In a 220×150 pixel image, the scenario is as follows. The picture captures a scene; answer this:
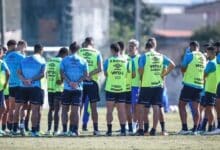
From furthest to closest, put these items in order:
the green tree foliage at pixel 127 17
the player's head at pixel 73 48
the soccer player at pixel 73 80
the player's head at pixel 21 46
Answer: the green tree foliage at pixel 127 17 < the player's head at pixel 21 46 < the soccer player at pixel 73 80 < the player's head at pixel 73 48

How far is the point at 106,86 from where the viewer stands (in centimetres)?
2530

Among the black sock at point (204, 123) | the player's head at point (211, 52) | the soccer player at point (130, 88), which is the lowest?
the black sock at point (204, 123)

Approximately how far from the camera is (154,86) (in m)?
24.9

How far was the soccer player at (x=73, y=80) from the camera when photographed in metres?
24.6

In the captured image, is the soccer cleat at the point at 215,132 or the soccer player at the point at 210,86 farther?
the soccer player at the point at 210,86

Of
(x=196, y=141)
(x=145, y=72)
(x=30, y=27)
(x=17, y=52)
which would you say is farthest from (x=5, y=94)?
(x=30, y=27)

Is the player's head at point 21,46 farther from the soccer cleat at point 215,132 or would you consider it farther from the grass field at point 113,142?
the soccer cleat at point 215,132

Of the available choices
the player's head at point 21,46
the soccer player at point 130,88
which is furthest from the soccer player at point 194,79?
the player's head at point 21,46

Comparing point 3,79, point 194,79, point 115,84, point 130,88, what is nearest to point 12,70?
point 3,79

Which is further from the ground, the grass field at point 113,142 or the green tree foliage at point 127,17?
the green tree foliage at point 127,17

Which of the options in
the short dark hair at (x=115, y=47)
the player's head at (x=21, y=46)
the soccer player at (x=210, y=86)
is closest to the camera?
the short dark hair at (x=115, y=47)

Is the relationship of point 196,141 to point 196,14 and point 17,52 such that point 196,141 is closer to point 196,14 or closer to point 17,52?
point 17,52

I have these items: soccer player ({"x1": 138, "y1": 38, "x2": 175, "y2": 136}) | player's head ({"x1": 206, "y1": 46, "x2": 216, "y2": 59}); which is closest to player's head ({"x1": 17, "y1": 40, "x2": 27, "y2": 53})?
soccer player ({"x1": 138, "y1": 38, "x2": 175, "y2": 136})

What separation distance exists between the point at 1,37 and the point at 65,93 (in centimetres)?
1109
